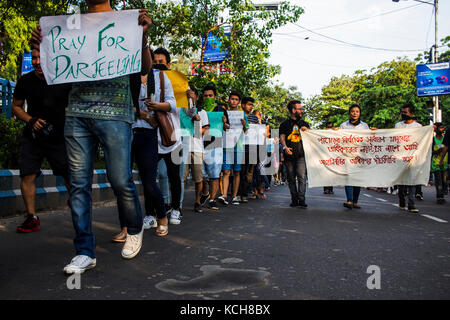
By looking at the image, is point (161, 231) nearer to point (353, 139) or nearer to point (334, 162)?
point (334, 162)

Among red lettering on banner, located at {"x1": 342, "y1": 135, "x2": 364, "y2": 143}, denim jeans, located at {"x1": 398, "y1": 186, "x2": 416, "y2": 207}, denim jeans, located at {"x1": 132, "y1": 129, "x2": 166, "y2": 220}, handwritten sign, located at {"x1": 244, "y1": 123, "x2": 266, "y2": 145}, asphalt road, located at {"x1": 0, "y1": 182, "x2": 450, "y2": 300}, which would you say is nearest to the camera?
asphalt road, located at {"x1": 0, "y1": 182, "x2": 450, "y2": 300}

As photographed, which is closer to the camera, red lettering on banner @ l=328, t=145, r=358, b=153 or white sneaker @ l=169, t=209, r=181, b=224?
white sneaker @ l=169, t=209, r=181, b=224

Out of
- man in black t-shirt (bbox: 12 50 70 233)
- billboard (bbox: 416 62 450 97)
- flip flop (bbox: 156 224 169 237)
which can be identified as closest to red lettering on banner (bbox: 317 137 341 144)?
flip flop (bbox: 156 224 169 237)

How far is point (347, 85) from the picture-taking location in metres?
61.3

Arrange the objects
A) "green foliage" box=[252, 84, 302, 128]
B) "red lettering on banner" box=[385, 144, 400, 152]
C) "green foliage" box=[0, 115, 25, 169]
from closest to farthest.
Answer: "green foliage" box=[0, 115, 25, 169] → "red lettering on banner" box=[385, 144, 400, 152] → "green foliage" box=[252, 84, 302, 128]

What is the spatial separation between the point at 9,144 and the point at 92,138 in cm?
522

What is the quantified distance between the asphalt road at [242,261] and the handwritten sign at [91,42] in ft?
5.09

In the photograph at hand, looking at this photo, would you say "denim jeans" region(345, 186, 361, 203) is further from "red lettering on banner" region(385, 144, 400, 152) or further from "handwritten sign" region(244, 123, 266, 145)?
"handwritten sign" region(244, 123, 266, 145)

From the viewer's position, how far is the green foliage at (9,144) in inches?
302

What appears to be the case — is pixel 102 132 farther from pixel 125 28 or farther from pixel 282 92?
pixel 282 92

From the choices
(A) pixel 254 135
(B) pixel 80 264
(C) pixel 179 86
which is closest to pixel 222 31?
(A) pixel 254 135

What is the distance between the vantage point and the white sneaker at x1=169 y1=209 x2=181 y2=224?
5.81 meters

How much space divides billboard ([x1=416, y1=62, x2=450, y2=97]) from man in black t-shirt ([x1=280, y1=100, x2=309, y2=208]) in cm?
2094
